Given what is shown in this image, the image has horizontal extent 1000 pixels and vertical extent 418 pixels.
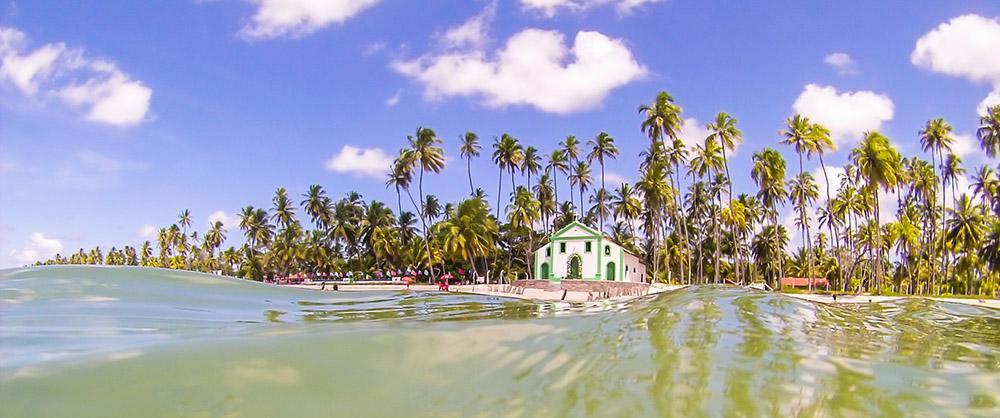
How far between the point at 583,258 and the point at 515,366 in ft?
180

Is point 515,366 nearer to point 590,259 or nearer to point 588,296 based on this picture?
point 588,296

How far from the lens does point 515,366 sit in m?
2.73

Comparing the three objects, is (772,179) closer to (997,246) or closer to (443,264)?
(997,246)

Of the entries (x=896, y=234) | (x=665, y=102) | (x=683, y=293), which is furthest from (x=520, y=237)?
(x=683, y=293)

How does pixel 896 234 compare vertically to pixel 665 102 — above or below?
below

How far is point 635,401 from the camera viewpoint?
2271 mm

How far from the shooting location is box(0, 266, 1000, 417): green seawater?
2236 mm

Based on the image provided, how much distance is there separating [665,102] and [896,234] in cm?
3377

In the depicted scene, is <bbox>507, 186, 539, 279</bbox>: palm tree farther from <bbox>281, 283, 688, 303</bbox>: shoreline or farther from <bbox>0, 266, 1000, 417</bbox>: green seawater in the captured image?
<bbox>0, 266, 1000, 417</bbox>: green seawater

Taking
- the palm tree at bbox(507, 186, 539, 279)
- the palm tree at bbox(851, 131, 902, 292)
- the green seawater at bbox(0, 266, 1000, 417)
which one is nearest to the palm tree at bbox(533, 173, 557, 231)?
the palm tree at bbox(507, 186, 539, 279)

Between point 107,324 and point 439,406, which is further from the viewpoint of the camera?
point 107,324

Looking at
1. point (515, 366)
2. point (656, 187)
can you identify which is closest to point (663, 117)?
point (656, 187)

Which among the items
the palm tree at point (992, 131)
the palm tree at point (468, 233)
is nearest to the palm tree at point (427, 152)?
the palm tree at point (468, 233)

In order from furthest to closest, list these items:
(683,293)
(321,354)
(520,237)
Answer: (520,237), (683,293), (321,354)
